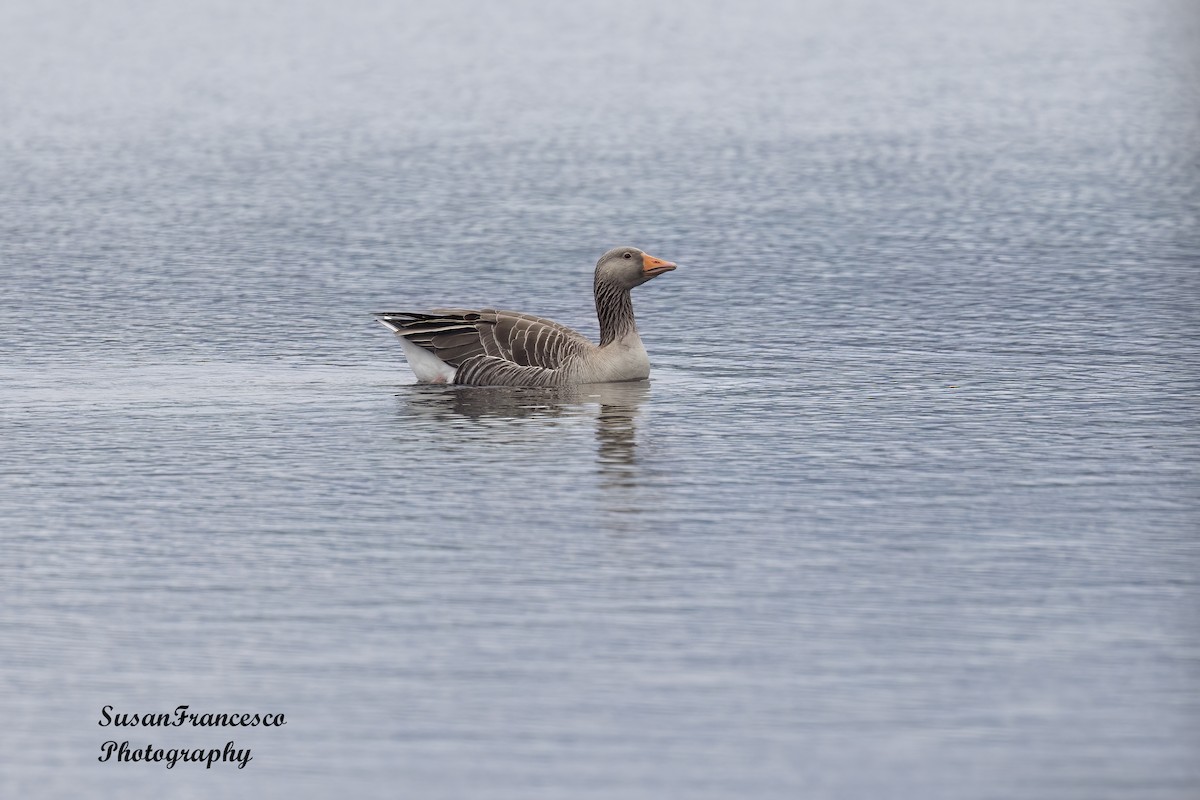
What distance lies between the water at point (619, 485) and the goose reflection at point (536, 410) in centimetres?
8

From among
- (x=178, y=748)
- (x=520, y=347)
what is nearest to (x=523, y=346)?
(x=520, y=347)

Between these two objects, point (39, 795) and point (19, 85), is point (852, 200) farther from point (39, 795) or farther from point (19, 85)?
point (19, 85)

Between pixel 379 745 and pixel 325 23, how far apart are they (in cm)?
9505

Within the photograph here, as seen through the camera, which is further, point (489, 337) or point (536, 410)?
point (489, 337)

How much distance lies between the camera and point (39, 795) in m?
10.1

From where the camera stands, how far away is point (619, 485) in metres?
16.4

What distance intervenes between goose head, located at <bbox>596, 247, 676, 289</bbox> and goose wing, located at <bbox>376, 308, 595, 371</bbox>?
0.73 metres

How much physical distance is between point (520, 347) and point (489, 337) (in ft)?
1.33

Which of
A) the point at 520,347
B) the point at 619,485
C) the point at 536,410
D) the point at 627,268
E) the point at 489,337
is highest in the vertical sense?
the point at 627,268

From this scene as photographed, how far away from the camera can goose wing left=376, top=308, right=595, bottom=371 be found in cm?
2138

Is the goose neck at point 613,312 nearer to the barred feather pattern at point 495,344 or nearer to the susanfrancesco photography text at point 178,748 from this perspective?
the barred feather pattern at point 495,344

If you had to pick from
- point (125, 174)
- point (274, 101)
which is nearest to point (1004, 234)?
point (125, 174)

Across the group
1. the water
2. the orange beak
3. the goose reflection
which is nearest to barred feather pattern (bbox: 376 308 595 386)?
the goose reflection

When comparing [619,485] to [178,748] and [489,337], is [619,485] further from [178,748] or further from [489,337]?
[178,748]
